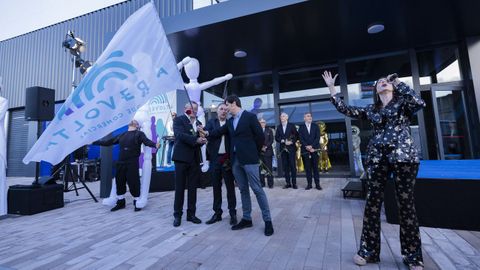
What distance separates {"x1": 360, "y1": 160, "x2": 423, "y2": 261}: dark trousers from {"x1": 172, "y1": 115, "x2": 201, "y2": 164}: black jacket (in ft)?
7.19

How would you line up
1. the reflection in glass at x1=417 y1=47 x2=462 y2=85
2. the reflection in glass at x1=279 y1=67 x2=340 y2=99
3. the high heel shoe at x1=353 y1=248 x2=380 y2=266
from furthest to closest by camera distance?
the reflection in glass at x1=279 y1=67 x2=340 y2=99, the reflection in glass at x1=417 y1=47 x2=462 y2=85, the high heel shoe at x1=353 y1=248 x2=380 y2=266

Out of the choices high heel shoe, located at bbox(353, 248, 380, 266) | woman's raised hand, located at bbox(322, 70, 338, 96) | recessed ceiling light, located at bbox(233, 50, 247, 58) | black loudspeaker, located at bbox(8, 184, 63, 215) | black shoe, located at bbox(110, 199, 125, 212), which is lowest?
high heel shoe, located at bbox(353, 248, 380, 266)

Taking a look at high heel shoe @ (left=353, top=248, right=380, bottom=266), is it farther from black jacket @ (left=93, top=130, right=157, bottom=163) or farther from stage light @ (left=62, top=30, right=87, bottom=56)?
stage light @ (left=62, top=30, right=87, bottom=56)

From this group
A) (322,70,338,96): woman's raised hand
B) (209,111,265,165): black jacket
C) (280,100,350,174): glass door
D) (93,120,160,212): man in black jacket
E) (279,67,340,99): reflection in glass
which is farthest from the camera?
(280,100,350,174): glass door

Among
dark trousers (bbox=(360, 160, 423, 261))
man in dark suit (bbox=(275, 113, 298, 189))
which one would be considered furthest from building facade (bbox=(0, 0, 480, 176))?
dark trousers (bbox=(360, 160, 423, 261))

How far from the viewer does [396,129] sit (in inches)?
75.4

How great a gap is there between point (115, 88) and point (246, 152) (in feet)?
5.25

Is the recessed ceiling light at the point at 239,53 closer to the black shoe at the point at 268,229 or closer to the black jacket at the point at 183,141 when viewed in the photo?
the black jacket at the point at 183,141

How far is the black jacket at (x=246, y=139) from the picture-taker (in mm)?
2873

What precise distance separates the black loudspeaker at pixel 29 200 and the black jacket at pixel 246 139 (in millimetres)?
3881

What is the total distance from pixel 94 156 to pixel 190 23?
8.24 metres

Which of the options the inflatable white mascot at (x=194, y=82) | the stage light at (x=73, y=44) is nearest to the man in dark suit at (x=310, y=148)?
the inflatable white mascot at (x=194, y=82)

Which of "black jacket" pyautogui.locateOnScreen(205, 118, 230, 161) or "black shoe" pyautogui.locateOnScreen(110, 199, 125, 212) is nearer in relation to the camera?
"black jacket" pyautogui.locateOnScreen(205, 118, 230, 161)

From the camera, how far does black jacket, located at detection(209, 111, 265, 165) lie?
2873mm
